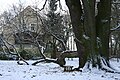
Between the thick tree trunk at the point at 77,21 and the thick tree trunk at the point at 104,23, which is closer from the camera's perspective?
the thick tree trunk at the point at 104,23

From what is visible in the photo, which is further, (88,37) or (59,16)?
(59,16)

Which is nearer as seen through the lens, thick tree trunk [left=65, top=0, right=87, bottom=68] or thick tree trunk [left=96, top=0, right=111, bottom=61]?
thick tree trunk [left=96, top=0, right=111, bottom=61]

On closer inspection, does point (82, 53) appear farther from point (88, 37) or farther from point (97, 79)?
point (97, 79)

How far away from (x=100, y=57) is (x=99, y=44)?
0.71 metres

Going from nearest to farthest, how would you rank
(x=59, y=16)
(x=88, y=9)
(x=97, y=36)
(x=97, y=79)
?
(x=97, y=79), (x=88, y=9), (x=97, y=36), (x=59, y=16)

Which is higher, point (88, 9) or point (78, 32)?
point (88, 9)

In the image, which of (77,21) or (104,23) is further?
(77,21)

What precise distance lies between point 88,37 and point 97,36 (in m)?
0.77

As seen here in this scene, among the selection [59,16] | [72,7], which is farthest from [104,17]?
[59,16]

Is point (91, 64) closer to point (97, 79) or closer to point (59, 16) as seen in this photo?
point (97, 79)

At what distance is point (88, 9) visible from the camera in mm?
12461

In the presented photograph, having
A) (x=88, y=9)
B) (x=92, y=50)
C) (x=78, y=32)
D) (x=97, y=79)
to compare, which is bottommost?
(x=97, y=79)

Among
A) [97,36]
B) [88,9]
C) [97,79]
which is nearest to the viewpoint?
[97,79]

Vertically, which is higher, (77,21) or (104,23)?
(77,21)
